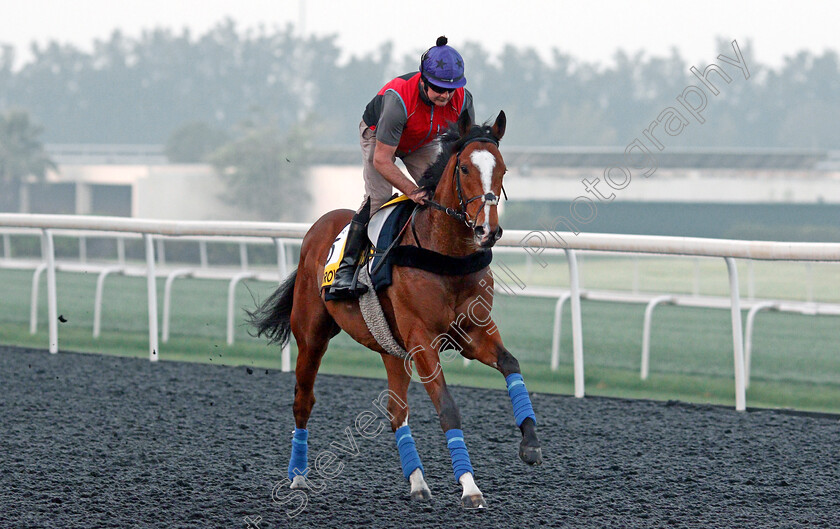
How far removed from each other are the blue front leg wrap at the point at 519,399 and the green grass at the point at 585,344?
122 inches

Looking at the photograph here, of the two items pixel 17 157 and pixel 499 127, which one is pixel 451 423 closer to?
pixel 499 127

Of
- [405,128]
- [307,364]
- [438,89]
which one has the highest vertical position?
[438,89]

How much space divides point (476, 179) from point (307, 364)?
1.42m

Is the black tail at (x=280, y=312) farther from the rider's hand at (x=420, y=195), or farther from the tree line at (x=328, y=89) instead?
the tree line at (x=328, y=89)

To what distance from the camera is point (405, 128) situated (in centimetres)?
397

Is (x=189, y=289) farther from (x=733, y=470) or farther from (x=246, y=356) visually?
(x=733, y=470)

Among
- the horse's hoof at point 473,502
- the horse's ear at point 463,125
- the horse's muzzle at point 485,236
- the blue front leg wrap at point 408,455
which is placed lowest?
the blue front leg wrap at point 408,455

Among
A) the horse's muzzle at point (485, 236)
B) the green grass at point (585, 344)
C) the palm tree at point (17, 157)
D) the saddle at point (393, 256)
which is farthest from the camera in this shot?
the palm tree at point (17, 157)

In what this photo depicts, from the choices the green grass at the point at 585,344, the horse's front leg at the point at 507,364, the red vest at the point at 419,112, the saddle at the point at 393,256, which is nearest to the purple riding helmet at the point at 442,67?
the red vest at the point at 419,112

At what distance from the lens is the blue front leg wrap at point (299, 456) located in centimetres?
432

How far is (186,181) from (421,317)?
139 ft

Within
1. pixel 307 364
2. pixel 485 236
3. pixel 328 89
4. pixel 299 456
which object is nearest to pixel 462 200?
pixel 485 236

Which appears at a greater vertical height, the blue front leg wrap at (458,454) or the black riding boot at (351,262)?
the black riding boot at (351,262)

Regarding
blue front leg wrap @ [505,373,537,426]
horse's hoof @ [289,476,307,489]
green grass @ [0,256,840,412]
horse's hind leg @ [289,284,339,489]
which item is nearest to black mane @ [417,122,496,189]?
blue front leg wrap @ [505,373,537,426]
